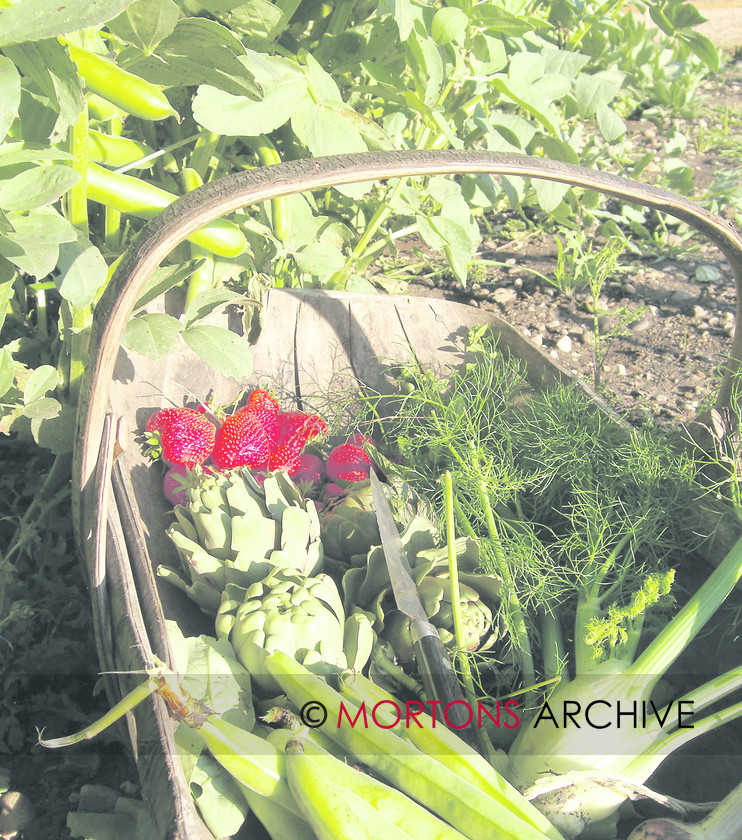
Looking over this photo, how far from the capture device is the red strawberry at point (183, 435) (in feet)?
4.27

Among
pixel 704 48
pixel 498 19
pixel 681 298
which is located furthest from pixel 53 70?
pixel 681 298

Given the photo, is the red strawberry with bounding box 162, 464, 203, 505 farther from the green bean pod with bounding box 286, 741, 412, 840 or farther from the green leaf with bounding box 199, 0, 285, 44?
the green leaf with bounding box 199, 0, 285, 44

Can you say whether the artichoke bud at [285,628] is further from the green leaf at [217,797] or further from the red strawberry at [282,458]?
the red strawberry at [282,458]

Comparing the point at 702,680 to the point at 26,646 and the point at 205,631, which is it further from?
the point at 26,646

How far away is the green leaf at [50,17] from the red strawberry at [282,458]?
0.81m

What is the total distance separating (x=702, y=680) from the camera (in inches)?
48.8

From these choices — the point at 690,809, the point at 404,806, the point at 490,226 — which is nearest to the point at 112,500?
the point at 404,806

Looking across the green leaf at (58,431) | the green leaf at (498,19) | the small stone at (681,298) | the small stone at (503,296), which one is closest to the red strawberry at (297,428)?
the green leaf at (58,431)

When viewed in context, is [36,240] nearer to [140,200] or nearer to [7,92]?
[7,92]

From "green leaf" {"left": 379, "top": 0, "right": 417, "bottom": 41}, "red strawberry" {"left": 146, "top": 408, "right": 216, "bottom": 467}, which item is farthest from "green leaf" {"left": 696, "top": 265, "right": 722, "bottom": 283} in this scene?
"red strawberry" {"left": 146, "top": 408, "right": 216, "bottom": 467}

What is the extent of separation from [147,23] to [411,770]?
40.6 inches

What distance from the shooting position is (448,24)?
4.63 feet

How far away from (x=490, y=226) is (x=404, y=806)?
85.8 inches

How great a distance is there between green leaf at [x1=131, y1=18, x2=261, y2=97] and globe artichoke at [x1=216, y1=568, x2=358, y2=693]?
28.7 inches
